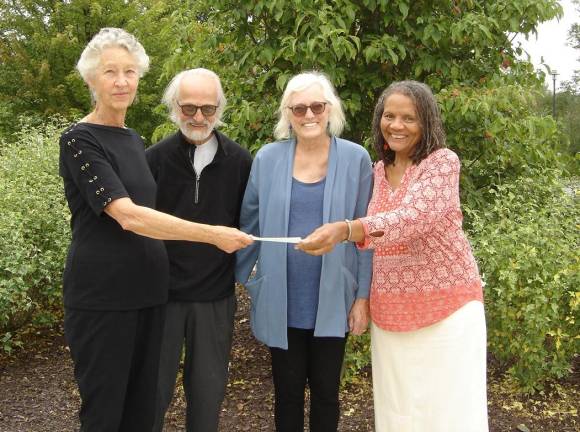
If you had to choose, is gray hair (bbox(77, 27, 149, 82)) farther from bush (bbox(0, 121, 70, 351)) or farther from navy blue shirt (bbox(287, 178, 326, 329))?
bush (bbox(0, 121, 70, 351))

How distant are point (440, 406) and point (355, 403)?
1.83 meters

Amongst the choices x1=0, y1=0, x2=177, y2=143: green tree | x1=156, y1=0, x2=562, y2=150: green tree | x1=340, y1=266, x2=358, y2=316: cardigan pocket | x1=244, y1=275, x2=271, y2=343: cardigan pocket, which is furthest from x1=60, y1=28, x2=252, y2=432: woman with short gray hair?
x1=0, y1=0, x2=177, y2=143: green tree

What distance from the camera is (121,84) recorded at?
108 inches

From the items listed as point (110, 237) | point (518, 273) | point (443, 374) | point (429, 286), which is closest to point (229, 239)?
point (110, 237)

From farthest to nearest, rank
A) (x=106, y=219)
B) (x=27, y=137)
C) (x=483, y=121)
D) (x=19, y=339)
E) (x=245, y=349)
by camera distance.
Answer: (x=27, y=137)
(x=19, y=339)
(x=245, y=349)
(x=483, y=121)
(x=106, y=219)

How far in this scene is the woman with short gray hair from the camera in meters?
2.62

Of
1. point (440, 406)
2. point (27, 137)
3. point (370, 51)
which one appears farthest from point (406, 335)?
point (27, 137)

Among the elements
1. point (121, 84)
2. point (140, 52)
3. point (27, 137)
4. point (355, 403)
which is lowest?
point (355, 403)

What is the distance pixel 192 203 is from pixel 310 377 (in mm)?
1064

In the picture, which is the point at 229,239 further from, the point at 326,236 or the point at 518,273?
the point at 518,273

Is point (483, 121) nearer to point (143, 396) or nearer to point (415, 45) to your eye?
point (415, 45)

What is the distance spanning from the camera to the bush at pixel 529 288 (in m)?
4.38

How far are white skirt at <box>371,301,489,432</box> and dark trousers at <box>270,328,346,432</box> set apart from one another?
1.24 feet

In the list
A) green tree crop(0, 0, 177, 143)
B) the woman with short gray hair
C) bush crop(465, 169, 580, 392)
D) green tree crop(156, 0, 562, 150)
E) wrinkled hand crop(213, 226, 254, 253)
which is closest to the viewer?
the woman with short gray hair
